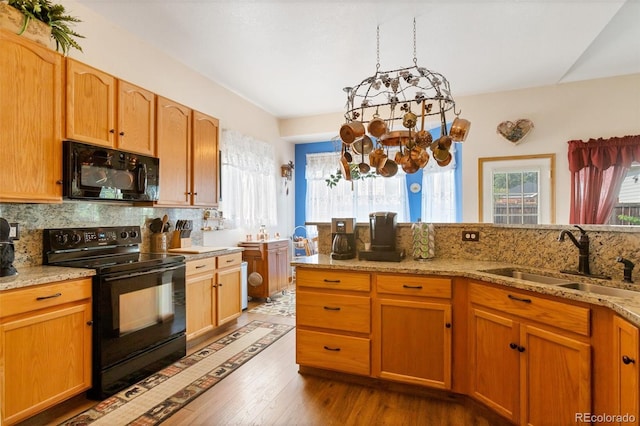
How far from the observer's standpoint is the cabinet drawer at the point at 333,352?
7.43 ft

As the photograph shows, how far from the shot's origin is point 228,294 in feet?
11.2

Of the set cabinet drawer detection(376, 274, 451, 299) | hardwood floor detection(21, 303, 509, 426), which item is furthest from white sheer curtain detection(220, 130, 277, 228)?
cabinet drawer detection(376, 274, 451, 299)

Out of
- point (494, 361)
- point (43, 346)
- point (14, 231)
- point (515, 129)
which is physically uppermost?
point (515, 129)

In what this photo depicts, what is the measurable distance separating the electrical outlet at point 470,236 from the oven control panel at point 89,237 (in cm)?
279

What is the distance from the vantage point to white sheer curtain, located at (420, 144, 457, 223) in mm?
5320

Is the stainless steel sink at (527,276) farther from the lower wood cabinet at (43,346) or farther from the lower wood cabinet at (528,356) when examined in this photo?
the lower wood cabinet at (43,346)

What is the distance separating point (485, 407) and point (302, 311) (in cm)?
129

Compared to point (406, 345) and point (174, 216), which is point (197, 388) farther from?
point (174, 216)

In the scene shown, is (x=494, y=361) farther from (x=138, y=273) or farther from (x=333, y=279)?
(x=138, y=273)

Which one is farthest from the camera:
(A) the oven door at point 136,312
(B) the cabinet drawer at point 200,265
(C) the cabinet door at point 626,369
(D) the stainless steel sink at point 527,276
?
(B) the cabinet drawer at point 200,265

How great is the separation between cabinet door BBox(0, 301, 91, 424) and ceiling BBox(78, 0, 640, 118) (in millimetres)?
2418

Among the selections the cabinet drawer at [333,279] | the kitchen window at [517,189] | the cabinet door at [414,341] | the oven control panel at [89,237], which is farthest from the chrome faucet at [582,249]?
the oven control panel at [89,237]

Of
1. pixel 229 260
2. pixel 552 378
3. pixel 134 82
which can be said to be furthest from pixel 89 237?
pixel 552 378

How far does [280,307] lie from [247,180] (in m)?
1.93
